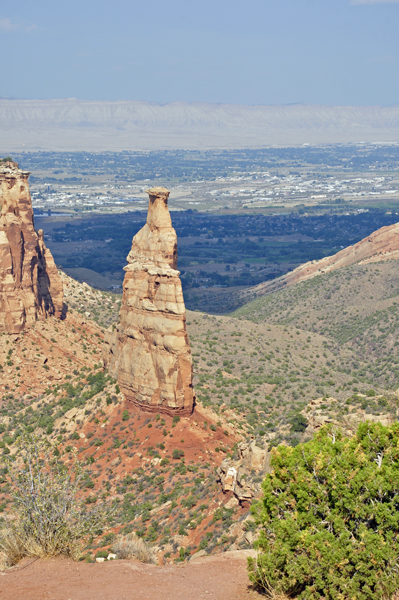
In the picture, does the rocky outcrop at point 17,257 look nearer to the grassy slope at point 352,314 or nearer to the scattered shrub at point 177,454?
the scattered shrub at point 177,454

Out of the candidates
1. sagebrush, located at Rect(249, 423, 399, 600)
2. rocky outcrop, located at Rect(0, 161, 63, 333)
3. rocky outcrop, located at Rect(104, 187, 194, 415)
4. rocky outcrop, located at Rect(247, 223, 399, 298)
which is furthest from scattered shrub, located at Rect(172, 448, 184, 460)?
rocky outcrop, located at Rect(247, 223, 399, 298)

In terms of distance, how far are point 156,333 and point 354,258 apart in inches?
3445

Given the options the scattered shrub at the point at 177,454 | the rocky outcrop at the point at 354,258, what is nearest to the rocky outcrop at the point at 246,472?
the scattered shrub at the point at 177,454

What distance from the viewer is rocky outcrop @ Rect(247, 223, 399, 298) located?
397ft

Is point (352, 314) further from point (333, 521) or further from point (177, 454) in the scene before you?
point (333, 521)

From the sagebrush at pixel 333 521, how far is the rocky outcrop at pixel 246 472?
8740mm

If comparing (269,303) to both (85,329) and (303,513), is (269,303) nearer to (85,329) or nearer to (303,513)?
(85,329)

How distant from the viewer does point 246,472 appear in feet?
111

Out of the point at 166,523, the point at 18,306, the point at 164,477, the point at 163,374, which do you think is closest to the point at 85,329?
the point at 18,306

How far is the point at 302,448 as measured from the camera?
79.6 ft

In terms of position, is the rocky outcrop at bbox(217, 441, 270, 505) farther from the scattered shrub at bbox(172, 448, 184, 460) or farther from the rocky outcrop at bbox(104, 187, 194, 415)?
the rocky outcrop at bbox(104, 187, 194, 415)

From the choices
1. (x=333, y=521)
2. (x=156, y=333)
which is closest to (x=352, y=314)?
(x=156, y=333)

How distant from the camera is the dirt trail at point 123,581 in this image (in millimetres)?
21844

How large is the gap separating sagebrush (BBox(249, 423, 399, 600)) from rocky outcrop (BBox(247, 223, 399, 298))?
9559cm
